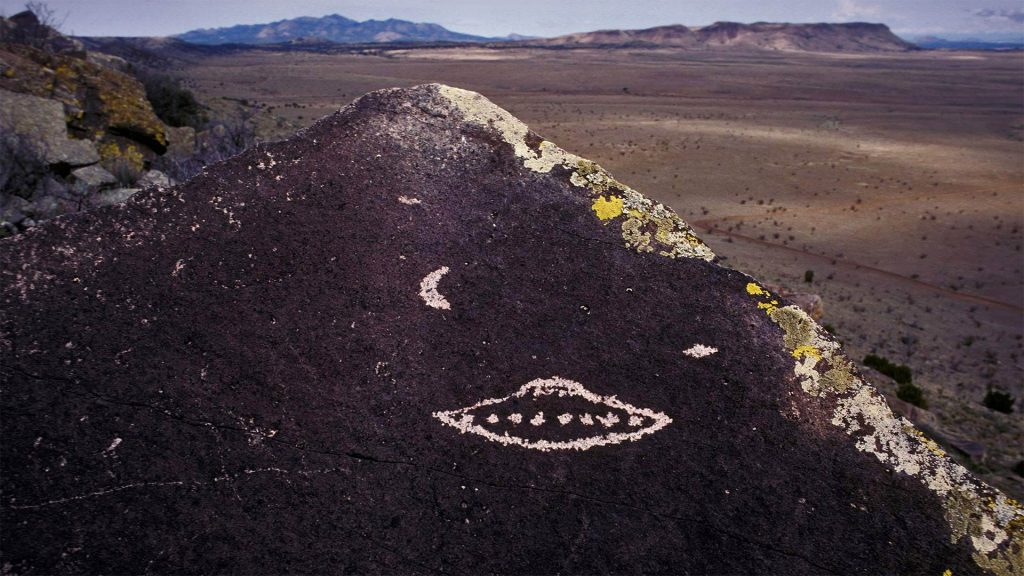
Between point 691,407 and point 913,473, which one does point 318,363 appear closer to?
point 691,407

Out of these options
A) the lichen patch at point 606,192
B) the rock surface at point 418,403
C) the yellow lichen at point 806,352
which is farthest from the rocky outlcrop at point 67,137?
the yellow lichen at point 806,352

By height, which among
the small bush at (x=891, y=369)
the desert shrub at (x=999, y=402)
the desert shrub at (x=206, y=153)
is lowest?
the desert shrub at (x=999, y=402)

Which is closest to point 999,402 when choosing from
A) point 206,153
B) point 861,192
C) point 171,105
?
point 206,153

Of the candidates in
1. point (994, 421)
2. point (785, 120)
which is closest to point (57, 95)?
point (994, 421)

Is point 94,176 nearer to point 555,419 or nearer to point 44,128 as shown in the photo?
point 44,128

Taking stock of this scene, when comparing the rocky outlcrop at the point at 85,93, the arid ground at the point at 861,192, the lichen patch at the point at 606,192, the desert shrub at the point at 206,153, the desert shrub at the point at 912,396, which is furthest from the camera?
the arid ground at the point at 861,192

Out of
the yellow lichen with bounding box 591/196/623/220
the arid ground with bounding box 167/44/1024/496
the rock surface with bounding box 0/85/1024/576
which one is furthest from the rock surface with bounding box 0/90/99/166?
the arid ground with bounding box 167/44/1024/496

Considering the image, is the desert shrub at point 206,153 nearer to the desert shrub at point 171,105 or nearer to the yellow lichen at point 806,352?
the desert shrub at point 171,105
